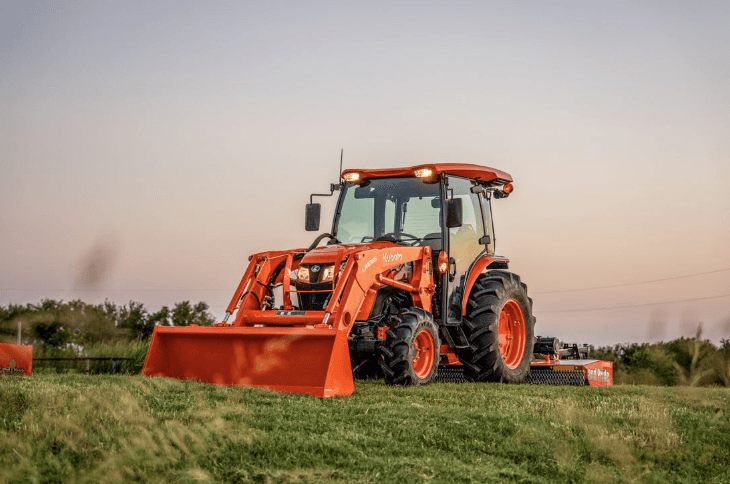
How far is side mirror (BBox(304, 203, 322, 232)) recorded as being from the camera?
36.3ft

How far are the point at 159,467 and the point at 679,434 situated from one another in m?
4.31

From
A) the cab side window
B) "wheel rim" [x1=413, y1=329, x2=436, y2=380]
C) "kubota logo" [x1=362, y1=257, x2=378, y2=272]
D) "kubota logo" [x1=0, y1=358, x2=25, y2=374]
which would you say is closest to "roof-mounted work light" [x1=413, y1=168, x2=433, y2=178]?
the cab side window

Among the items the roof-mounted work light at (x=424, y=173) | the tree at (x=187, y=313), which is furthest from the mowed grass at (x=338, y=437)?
the tree at (x=187, y=313)

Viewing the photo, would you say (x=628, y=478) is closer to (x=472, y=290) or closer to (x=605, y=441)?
(x=605, y=441)

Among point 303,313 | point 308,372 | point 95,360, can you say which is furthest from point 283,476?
point 95,360

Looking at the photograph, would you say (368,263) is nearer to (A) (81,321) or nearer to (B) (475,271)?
(B) (475,271)

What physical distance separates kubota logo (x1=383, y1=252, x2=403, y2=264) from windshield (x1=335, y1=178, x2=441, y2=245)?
945mm

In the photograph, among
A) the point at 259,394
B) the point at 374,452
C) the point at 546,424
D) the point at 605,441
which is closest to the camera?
the point at 374,452

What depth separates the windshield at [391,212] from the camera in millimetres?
10836

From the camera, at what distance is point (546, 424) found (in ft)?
23.0

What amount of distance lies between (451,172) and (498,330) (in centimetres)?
220

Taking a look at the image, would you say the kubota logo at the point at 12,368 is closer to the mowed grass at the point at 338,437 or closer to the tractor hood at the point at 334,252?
the mowed grass at the point at 338,437

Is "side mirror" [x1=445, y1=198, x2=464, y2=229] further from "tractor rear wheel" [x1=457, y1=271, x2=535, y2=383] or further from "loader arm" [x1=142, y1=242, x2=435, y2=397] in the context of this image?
"tractor rear wheel" [x1=457, y1=271, x2=535, y2=383]

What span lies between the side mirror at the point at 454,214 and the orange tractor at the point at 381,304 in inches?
0.5
